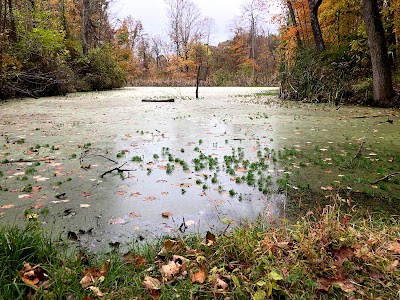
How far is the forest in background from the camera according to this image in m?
11.2

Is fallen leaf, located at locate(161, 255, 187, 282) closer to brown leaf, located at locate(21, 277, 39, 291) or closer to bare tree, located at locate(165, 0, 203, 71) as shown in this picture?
brown leaf, located at locate(21, 277, 39, 291)

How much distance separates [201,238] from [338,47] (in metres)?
12.6

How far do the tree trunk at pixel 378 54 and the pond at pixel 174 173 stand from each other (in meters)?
3.43

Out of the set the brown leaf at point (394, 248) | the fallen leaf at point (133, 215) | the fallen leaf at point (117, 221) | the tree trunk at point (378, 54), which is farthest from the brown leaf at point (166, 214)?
the tree trunk at point (378, 54)

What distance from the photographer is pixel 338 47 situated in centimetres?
1277

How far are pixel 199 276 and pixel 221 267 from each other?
0.16 meters

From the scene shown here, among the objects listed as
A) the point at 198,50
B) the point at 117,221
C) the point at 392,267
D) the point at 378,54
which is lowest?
the point at 117,221

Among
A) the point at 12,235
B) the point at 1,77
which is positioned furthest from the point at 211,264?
the point at 1,77

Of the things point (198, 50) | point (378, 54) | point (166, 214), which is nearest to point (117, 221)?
point (166, 214)

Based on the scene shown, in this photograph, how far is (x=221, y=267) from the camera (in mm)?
1900

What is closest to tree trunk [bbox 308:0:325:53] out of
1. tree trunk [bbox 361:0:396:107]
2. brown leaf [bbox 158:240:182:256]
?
tree trunk [bbox 361:0:396:107]

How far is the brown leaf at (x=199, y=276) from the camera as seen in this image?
1.78 meters

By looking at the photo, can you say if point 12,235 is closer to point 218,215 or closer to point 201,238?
point 201,238

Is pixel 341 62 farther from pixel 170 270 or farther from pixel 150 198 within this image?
pixel 170 270
